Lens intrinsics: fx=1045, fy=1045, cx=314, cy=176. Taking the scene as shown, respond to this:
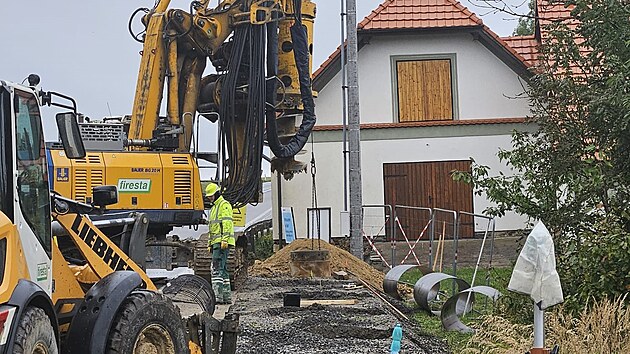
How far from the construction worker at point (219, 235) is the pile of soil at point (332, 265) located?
15.5 ft

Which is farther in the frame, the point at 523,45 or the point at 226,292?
the point at 523,45

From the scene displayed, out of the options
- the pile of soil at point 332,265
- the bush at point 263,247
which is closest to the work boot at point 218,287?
the pile of soil at point 332,265

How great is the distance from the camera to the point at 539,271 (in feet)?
20.9

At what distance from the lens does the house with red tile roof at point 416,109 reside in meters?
28.2

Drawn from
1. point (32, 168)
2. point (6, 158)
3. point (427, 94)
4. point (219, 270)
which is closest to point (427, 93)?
point (427, 94)

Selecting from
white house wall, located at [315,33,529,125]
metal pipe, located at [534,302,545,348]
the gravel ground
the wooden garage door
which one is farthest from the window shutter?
metal pipe, located at [534,302,545,348]

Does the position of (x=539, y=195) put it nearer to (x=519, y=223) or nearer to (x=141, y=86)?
(x=141, y=86)

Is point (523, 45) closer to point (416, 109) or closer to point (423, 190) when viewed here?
point (416, 109)

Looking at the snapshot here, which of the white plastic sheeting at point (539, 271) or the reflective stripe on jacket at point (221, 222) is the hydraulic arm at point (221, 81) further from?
the white plastic sheeting at point (539, 271)

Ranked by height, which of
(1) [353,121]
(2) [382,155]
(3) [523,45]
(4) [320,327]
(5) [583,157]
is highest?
(3) [523,45]

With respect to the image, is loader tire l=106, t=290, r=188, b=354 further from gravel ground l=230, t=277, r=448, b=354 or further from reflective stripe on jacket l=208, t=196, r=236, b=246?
reflective stripe on jacket l=208, t=196, r=236, b=246

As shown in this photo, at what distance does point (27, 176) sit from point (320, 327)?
6.90 meters

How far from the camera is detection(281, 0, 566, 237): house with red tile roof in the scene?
92.5ft

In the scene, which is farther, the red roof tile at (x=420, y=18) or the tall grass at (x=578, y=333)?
the red roof tile at (x=420, y=18)
